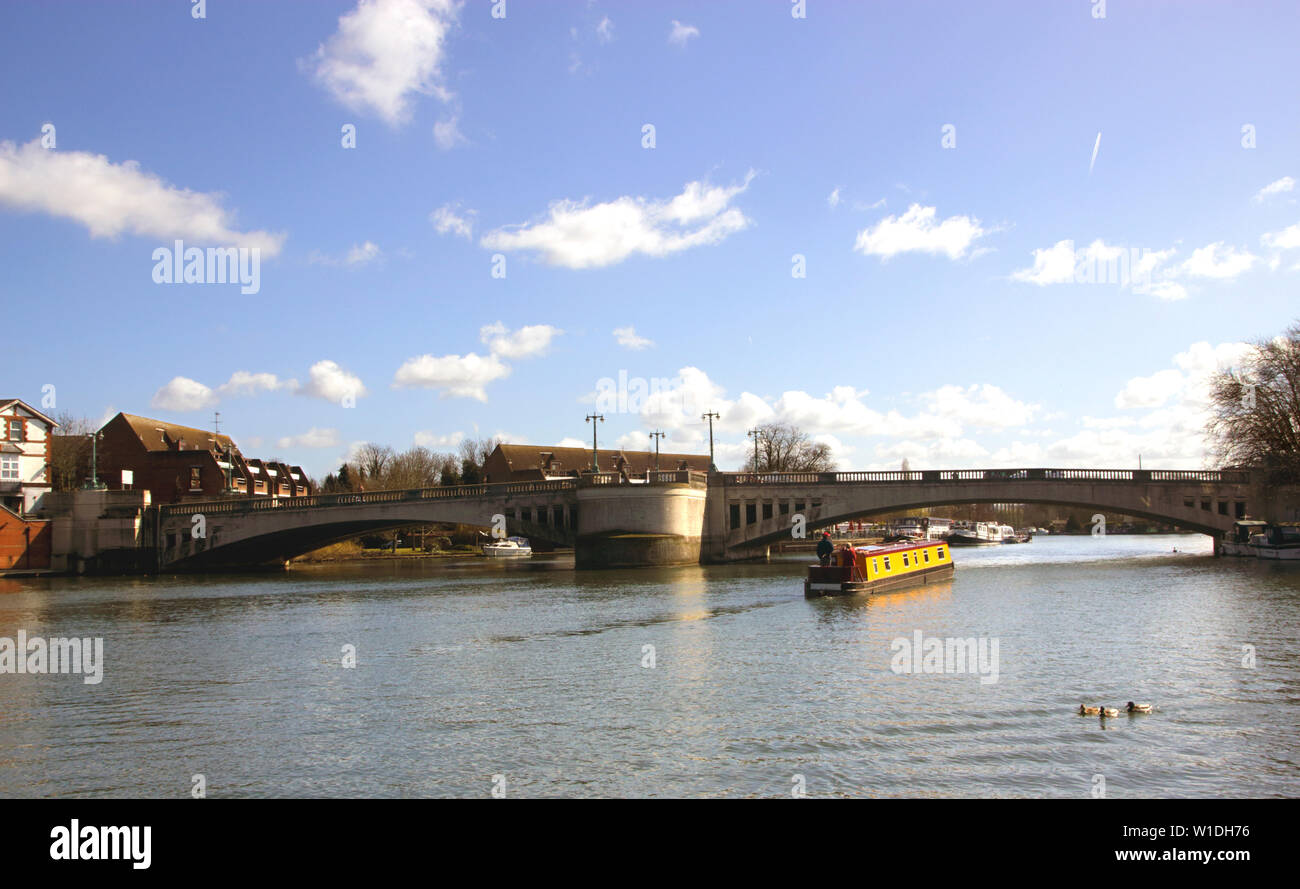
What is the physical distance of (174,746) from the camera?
16391mm

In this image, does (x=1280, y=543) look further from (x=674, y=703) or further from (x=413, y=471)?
(x=413, y=471)

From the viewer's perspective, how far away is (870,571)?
43.2 m

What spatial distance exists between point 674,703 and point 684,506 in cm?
5012

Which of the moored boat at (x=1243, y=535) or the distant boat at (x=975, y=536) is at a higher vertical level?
the moored boat at (x=1243, y=535)

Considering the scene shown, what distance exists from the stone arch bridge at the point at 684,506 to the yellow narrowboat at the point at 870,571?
19140 millimetres

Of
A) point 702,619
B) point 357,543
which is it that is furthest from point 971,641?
point 357,543

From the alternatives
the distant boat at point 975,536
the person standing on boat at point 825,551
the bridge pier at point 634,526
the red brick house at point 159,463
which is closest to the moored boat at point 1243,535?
the bridge pier at point 634,526

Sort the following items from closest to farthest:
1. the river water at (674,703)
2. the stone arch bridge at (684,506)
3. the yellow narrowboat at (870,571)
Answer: the river water at (674,703)
the yellow narrowboat at (870,571)
the stone arch bridge at (684,506)

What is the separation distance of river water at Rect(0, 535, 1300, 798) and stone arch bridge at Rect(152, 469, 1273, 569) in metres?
29.7

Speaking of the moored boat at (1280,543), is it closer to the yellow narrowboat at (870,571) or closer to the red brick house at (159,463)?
the yellow narrowboat at (870,571)

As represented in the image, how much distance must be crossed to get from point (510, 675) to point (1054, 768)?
1286 centimetres

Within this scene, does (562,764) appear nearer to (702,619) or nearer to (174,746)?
(174,746)

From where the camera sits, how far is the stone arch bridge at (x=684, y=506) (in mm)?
68312

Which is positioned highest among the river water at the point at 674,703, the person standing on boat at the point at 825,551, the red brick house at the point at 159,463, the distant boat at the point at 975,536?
the red brick house at the point at 159,463
